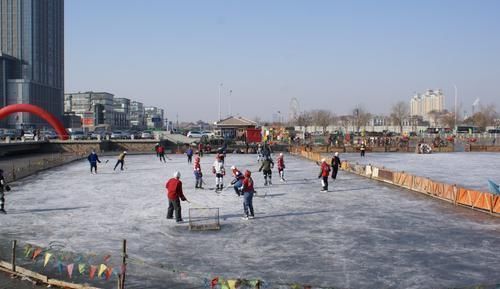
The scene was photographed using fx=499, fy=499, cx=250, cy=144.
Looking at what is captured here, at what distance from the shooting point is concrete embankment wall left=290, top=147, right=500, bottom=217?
1742 centimetres

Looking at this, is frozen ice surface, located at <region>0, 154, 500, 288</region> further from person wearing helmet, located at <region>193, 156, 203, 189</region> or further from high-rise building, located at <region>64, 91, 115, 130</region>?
high-rise building, located at <region>64, 91, 115, 130</region>

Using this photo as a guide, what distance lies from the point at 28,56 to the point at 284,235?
148 meters

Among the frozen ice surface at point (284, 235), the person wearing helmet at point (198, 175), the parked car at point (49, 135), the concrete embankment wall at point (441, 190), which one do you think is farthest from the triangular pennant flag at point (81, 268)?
the parked car at point (49, 135)

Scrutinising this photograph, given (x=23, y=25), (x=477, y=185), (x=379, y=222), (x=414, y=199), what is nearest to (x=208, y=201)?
(x=379, y=222)

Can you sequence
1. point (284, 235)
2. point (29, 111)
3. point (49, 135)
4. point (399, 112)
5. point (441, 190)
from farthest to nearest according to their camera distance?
point (399, 112)
point (49, 135)
point (29, 111)
point (441, 190)
point (284, 235)

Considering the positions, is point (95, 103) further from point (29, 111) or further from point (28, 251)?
point (28, 251)

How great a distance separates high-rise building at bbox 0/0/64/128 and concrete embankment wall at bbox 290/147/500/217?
11828cm

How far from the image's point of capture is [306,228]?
48.5ft

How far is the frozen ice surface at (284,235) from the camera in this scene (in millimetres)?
10242

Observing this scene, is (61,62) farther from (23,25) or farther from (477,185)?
(477,185)

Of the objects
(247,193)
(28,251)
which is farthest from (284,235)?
(28,251)

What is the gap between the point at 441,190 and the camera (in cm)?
2050

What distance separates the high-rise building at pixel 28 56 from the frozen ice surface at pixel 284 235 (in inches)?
4724

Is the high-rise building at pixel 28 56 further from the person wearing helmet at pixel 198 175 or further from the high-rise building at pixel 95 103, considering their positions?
the person wearing helmet at pixel 198 175
